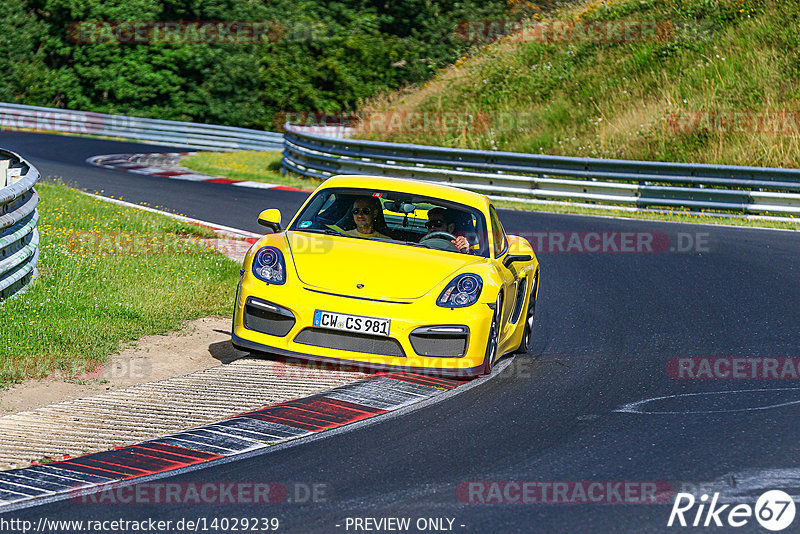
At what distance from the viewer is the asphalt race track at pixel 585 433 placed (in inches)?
195

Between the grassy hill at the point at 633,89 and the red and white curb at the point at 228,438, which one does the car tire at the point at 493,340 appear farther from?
the grassy hill at the point at 633,89

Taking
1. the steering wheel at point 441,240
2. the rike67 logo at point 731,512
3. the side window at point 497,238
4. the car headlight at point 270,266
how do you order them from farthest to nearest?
the side window at point 497,238 → the steering wheel at point 441,240 → the car headlight at point 270,266 → the rike67 logo at point 731,512

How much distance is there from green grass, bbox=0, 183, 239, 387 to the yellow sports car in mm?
1369

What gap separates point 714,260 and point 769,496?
374 inches

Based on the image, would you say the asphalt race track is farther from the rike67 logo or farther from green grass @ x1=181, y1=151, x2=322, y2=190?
green grass @ x1=181, y1=151, x2=322, y2=190

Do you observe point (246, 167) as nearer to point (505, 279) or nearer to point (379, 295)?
point (505, 279)

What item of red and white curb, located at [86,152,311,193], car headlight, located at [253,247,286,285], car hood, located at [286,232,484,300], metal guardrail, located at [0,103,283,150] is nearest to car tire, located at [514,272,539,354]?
car hood, located at [286,232,484,300]

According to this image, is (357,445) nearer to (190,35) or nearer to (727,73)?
(727,73)


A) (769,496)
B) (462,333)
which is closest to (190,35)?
(462,333)

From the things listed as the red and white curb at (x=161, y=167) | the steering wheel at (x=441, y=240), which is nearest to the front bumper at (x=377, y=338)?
the steering wheel at (x=441, y=240)

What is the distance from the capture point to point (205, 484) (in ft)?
17.5

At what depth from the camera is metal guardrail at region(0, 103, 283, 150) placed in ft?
123

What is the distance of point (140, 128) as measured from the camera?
38.0 meters

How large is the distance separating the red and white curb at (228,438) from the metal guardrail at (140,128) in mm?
30385
